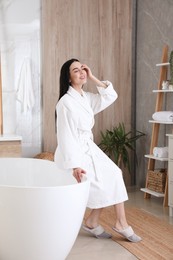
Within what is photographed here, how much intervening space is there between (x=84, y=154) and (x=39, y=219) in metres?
0.93

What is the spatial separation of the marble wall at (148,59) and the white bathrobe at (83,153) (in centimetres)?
186

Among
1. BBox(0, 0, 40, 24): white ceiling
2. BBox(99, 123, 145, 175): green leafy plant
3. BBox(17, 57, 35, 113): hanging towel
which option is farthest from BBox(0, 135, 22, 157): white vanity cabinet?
BBox(0, 0, 40, 24): white ceiling

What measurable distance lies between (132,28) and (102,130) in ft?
4.41

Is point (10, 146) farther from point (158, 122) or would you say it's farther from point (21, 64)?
point (158, 122)

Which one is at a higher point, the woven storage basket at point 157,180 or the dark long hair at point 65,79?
the dark long hair at point 65,79

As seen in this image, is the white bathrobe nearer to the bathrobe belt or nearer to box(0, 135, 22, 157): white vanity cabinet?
the bathrobe belt

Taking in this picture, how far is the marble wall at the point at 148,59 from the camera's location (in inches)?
222

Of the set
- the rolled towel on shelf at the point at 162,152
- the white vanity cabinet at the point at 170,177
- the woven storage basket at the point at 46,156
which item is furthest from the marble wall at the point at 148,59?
the woven storage basket at the point at 46,156

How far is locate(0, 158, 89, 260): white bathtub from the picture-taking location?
309 cm

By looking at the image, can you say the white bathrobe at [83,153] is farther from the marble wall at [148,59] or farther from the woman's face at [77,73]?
the marble wall at [148,59]

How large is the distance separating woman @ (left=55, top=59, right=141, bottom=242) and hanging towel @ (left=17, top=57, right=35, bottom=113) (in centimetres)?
190

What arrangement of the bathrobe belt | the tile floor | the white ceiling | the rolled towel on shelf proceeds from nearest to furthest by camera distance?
the tile floor → the bathrobe belt → the rolled towel on shelf → the white ceiling

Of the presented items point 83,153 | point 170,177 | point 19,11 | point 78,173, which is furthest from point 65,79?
point 19,11

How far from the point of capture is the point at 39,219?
10.2ft
